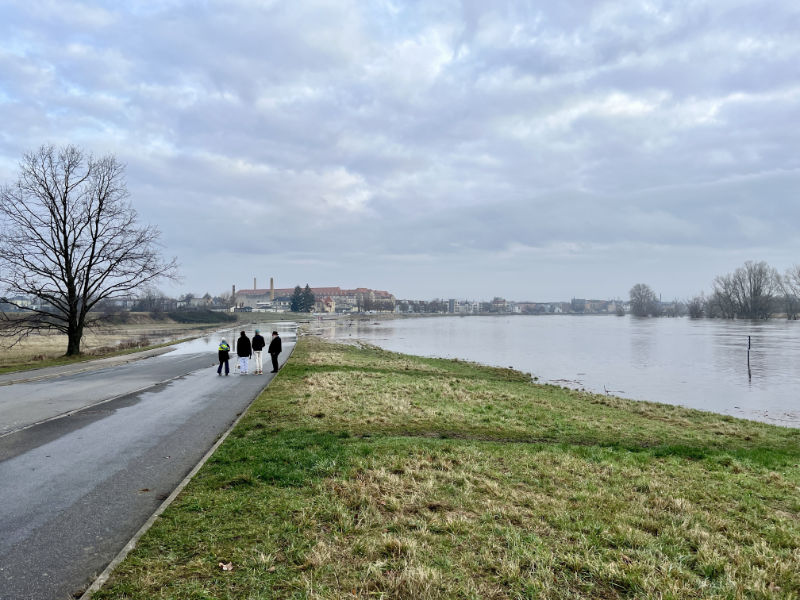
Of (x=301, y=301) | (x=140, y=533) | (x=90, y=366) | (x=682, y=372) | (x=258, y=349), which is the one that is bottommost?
(x=682, y=372)

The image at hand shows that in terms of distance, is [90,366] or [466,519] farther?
[90,366]

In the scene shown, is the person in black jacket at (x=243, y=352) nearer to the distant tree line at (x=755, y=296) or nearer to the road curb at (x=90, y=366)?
the road curb at (x=90, y=366)

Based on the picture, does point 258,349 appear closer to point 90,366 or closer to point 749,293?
point 90,366

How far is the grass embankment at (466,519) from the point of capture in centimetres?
393

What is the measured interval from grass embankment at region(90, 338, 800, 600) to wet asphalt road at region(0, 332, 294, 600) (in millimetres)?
554

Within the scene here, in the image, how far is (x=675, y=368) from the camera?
30578 mm

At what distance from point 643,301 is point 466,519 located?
20179 centimetres

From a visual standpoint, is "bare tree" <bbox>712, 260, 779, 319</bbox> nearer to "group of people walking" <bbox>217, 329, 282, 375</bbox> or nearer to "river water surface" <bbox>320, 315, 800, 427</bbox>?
"river water surface" <bbox>320, 315, 800, 427</bbox>

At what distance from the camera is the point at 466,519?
5.17 metres

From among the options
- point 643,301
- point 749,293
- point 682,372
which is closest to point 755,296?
point 749,293

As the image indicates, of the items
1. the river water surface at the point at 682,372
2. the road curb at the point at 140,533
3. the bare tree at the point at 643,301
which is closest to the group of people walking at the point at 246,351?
the road curb at the point at 140,533

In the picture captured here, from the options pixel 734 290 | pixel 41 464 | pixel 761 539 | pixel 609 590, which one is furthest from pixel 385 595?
pixel 734 290

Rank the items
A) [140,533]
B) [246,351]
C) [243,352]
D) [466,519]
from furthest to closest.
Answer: [246,351] → [243,352] → [466,519] → [140,533]

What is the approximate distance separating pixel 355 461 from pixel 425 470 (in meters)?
1.12
